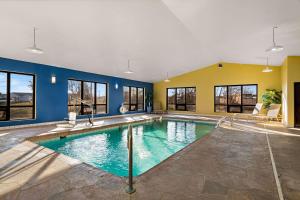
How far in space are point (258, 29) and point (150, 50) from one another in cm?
376

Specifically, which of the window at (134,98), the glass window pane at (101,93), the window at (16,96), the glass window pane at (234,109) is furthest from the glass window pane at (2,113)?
the glass window pane at (234,109)

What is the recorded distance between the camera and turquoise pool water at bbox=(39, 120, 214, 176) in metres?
3.63

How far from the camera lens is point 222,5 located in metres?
3.65

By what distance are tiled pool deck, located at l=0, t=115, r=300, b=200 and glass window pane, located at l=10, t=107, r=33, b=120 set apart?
335 cm

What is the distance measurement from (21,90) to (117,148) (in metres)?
4.81

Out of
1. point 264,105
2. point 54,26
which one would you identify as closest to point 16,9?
point 54,26

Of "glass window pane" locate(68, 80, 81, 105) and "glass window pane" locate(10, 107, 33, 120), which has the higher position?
"glass window pane" locate(68, 80, 81, 105)

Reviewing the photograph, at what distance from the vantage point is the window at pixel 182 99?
457 inches

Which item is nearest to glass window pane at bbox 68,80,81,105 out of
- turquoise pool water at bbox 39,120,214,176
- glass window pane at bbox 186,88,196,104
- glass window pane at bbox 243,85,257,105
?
turquoise pool water at bbox 39,120,214,176

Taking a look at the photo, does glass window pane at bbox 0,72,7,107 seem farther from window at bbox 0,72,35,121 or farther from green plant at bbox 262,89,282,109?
green plant at bbox 262,89,282,109

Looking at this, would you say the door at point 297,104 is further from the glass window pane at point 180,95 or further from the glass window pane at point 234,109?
the glass window pane at point 180,95

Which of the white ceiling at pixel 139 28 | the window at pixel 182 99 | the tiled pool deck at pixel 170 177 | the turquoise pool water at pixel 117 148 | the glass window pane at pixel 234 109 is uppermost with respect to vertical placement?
the white ceiling at pixel 139 28

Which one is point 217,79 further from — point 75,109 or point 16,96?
point 16,96

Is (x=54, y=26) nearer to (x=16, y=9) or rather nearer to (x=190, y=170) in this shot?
(x=16, y=9)
